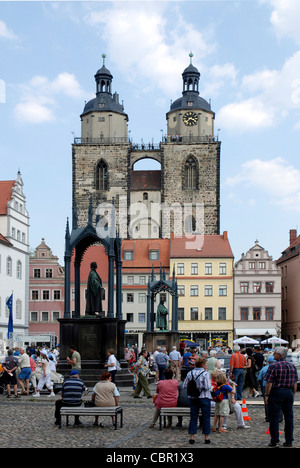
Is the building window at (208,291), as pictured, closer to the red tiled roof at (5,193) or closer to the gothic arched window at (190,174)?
the gothic arched window at (190,174)

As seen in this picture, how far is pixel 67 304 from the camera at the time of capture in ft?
83.6

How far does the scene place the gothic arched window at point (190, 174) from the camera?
3233 inches

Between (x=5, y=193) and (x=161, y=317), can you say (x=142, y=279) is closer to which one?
(x=5, y=193)

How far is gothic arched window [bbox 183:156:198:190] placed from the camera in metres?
82.1

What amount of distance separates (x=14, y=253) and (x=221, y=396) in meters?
48.4

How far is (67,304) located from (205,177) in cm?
5764

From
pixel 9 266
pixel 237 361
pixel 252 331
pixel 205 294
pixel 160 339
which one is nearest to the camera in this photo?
pixel 237 361

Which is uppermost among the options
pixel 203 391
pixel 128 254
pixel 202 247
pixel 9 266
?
pixel 202 247

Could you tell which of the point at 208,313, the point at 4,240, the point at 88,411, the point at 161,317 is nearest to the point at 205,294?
the point at 208,313

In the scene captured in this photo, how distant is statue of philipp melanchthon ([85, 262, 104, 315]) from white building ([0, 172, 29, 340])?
33.4 m

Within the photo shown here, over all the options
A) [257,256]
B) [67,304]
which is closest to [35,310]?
[257,256]

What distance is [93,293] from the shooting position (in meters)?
24.6

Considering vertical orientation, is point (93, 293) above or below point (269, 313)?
above
